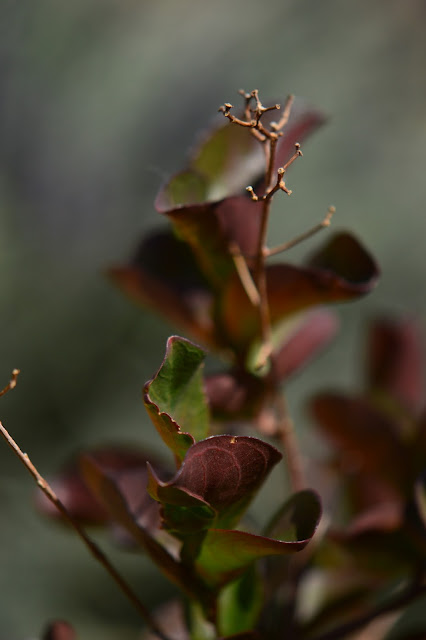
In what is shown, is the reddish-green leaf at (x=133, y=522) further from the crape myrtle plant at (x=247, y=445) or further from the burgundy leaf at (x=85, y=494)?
the burgundy leaf at (x=85, y=494)

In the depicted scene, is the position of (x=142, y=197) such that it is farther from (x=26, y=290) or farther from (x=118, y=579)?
(x=118, y=579)

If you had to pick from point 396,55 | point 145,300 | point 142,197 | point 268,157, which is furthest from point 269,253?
point 396,55

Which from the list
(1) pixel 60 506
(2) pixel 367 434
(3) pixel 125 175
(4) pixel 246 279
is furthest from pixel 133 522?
(3) pixel 125 175

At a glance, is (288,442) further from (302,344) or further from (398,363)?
(398,363)

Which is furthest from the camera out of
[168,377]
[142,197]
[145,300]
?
[142,197]

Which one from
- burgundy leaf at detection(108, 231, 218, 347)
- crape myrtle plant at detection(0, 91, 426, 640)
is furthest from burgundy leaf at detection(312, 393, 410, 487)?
burgundy leaf at detection(108, 231, 218, 347)

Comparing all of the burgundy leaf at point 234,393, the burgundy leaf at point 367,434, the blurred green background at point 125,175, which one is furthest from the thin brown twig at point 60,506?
the blurred green background at point 125,175

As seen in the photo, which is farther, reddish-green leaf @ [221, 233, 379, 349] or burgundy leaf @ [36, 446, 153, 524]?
burgundy leaf @ [36, 446, 153, 524]

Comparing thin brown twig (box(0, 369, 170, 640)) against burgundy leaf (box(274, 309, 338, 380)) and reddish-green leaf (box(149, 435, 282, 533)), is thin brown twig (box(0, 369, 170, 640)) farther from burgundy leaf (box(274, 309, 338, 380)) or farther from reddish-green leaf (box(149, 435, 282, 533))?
burgundy leaf (box(274, 309, 338, 380))
